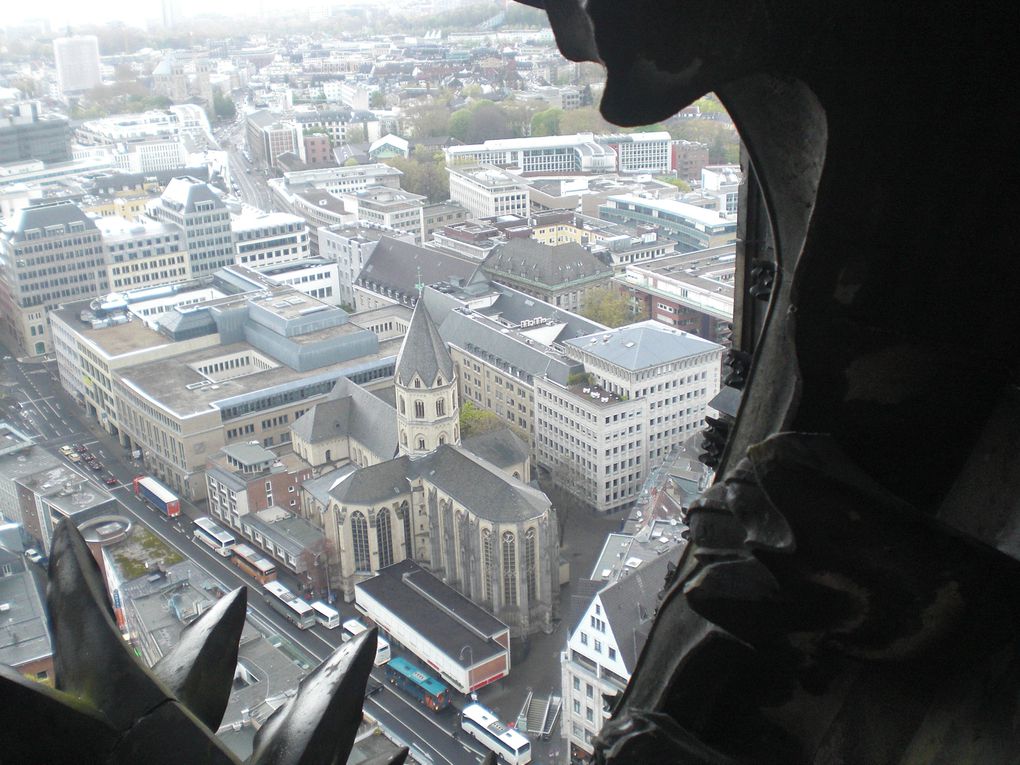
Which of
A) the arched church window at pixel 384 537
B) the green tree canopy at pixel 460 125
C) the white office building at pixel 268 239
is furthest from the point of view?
the green tree canopy at pixel 460 125

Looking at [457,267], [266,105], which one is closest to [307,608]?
[457,267]

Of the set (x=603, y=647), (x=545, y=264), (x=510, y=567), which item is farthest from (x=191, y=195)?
(x=603, y=647)

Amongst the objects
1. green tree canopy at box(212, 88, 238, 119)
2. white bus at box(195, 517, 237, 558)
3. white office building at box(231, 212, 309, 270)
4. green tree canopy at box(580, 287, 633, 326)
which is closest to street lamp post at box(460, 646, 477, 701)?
white bus at box(195, 517, 237, 558)

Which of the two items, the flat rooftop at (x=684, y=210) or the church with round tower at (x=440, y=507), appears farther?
→ the flat rooftop at (x=684, y=210)

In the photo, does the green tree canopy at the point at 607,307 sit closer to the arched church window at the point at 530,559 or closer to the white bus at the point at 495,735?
the arched church window at the point at 530,559

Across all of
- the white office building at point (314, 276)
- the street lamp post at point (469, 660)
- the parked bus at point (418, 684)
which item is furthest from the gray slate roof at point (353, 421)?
the white office building at point (314, 276)

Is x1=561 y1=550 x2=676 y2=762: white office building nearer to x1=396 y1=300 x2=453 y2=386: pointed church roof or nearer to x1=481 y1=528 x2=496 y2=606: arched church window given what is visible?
x1=481 y1=528 x2=496 y2=606: arched church window

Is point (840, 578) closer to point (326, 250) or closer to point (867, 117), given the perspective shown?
point (867, 117)
